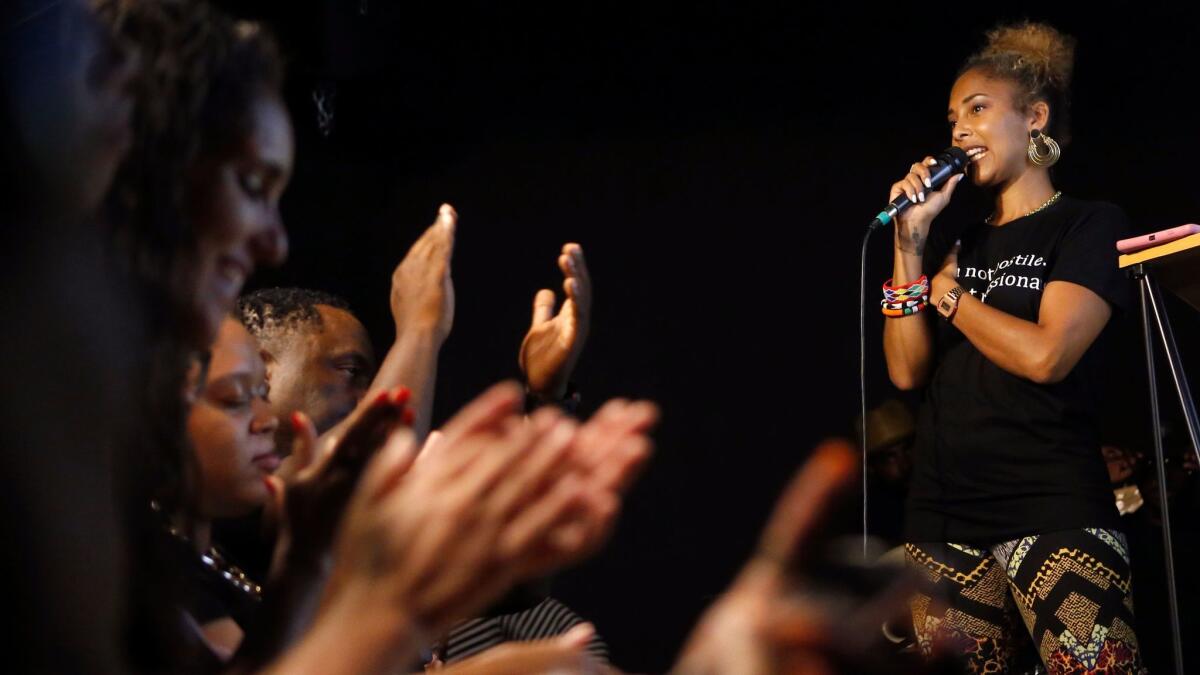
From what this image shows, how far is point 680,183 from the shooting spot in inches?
151

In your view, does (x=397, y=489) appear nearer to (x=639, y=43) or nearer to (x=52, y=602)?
(x=52, y=602)

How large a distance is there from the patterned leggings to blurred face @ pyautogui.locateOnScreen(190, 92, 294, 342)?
1.42m

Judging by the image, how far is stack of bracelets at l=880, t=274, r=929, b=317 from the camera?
241 cm

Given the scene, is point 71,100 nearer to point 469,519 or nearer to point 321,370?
point 469,519

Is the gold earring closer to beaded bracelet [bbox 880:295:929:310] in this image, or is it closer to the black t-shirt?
the black t-shirt

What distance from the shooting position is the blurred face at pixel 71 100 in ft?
2.15

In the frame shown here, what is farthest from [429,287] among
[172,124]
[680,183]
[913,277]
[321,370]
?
[680,183]

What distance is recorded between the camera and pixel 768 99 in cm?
378

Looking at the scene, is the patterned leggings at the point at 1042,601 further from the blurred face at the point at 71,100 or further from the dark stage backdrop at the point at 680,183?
the blurred face at the point at 71,100


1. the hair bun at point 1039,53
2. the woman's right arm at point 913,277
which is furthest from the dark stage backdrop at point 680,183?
the woman's right arm at point 913,277

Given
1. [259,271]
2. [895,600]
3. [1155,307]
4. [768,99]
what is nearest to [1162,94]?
[768,99]

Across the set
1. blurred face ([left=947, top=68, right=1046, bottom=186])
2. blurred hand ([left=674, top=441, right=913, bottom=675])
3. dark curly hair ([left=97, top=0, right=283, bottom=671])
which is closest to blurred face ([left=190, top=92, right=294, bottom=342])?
dark curly hair ([left=97, top=0, right=283, bottom=671])

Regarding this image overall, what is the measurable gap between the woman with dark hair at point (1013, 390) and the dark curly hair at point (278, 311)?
107 cm

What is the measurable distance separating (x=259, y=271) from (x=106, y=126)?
2.80 m
